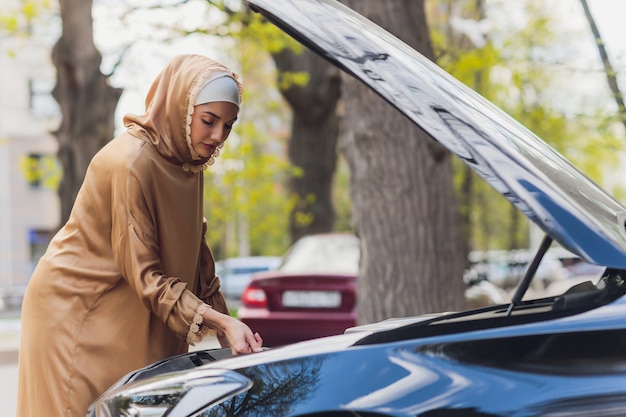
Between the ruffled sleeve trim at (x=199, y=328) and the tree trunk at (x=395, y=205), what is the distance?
3.41 m

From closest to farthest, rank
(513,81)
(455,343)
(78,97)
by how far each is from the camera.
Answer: (455,343)
(78,97)
(513,81)

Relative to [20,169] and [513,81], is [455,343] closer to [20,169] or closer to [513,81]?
[513,81]

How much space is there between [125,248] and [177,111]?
46 cm

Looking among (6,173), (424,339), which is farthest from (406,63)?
(6,173)

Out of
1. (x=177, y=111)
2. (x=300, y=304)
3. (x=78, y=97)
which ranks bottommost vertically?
(x=300, y=304)

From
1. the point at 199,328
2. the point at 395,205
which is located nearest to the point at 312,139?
the point at 395,205

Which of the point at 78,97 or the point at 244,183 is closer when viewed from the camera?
the point at 78,97

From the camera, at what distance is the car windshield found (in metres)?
8.35

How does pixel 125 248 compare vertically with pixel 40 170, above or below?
below

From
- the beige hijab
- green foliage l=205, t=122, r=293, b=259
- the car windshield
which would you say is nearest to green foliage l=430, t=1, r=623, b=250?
the car windshield

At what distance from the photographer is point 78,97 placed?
11875 mm

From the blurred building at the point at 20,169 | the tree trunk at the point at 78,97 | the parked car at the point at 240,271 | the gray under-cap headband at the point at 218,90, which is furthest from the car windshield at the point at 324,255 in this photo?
the blurred building at the point at 20,169

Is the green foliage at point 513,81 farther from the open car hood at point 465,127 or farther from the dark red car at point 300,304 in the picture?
the open car hood at point 465,127

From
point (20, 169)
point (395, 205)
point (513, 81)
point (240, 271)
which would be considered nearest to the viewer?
point (395, 205)
